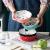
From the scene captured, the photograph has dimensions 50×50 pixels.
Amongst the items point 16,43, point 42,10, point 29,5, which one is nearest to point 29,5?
point 29,5

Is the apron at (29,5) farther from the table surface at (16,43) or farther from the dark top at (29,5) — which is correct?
the table surface at (16,43)

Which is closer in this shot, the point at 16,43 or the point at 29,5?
the point at 16,43

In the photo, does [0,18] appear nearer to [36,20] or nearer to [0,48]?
[36,20]

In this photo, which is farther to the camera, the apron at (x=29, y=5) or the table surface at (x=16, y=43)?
the apron at (x=29, y=5)

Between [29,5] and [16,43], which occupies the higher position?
[29,5]

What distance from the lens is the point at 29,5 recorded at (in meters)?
2.45

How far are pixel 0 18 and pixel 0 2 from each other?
0.68 ft

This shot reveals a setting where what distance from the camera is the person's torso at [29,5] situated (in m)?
2.44

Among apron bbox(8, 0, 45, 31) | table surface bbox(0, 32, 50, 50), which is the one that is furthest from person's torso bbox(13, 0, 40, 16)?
table surface bbox(0, 32, 50, 50)

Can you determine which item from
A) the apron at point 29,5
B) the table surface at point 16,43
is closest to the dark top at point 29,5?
the apron at point 29,5

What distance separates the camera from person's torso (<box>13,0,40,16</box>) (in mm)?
2436

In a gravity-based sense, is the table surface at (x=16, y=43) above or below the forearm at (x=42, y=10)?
below

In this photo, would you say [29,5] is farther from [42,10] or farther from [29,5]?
[42,10]

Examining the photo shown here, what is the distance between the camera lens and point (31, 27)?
2168 millimetres
